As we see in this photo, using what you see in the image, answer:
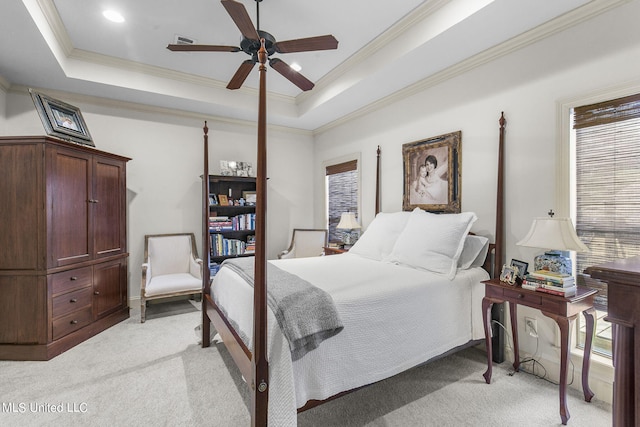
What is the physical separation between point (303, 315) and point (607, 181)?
220 centimetres

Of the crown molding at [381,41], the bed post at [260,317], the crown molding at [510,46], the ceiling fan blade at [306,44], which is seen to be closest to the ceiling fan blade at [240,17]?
the ceiling fan blade at [306,44]

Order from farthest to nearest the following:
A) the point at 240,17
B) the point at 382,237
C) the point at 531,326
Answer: the point at 382,237, the point at 531,326, the point at 240,17

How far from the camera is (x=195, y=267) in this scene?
13.0 feet

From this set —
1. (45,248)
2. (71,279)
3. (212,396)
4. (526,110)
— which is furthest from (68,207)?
(526,110)

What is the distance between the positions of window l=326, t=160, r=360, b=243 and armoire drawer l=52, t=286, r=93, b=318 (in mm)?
3100

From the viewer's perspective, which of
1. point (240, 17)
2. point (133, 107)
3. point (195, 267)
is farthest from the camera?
point (195, 267)

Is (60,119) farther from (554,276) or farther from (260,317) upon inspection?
(554,276)

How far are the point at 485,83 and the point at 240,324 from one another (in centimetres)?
284

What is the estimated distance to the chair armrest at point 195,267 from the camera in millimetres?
3888

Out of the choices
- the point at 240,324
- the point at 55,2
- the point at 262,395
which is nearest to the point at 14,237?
the point at 55,2

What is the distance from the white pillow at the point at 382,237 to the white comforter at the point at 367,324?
38 centimetres

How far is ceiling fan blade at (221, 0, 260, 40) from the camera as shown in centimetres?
164

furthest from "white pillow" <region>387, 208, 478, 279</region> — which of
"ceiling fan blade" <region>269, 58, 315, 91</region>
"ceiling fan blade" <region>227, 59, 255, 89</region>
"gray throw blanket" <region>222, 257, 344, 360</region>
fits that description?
"ceiling fan blade" <region>227, 59, 255, 89</region>

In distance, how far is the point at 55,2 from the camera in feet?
7.69
